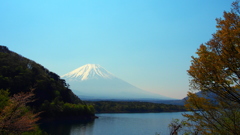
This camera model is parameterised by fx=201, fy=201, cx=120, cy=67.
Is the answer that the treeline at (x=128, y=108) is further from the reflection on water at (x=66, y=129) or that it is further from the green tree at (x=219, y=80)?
the green tree at (x=219, y=80)

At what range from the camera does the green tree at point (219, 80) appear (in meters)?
4.11

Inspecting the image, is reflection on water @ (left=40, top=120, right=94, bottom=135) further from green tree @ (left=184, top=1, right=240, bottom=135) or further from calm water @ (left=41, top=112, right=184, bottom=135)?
green tree @ (left=184, top=1, right=240, bottom=135)

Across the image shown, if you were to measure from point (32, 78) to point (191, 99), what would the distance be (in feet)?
106

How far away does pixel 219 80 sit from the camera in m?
4.21

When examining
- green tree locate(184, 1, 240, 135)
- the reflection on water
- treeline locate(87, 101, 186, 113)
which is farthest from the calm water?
treeline locate(87, 101, 186, 113)

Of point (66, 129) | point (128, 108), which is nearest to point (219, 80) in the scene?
point (66, 129)

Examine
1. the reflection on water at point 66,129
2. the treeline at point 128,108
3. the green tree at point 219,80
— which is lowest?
the reflection on water at point 66,129

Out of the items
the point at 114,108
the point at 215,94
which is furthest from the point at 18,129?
the point at 114,108

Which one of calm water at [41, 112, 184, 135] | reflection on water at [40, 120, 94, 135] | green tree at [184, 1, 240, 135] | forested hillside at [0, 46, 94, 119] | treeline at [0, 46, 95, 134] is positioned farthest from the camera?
forested hillside at [0, 46, 94, 119]

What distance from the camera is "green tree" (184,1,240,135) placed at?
4.11m

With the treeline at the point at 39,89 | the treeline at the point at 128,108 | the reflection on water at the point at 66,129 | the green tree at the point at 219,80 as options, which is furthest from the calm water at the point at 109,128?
the treeline at the point at 128,108

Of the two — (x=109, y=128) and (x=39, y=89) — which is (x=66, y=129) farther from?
(x=39, y=89)

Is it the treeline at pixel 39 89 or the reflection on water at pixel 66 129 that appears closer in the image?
the reflection on water at pixel 66 129

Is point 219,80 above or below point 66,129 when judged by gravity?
above
